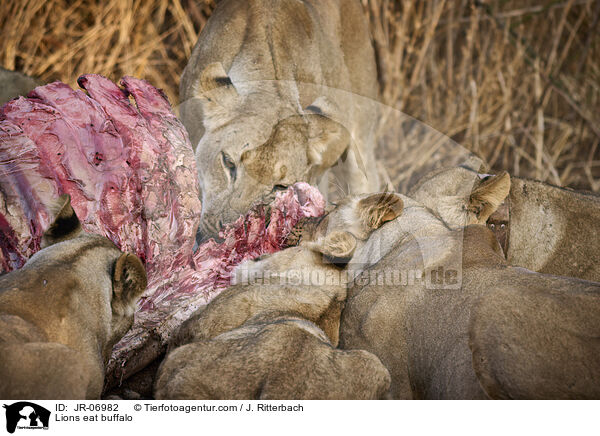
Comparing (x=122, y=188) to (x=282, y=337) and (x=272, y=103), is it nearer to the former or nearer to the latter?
(x=282, y=337)

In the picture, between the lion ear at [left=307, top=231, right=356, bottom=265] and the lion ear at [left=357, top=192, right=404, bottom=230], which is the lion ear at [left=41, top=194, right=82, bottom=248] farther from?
the lion ear at [left=357, top=192, right=404, bottom=230]

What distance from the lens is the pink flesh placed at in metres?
2.58

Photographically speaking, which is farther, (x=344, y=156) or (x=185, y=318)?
(x=344, y=156)

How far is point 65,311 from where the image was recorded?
6.79ft

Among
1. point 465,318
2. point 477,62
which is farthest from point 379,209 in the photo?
point 477,62

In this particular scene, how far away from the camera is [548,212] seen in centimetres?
322

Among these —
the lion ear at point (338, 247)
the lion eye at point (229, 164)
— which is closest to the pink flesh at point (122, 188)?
the lion ear at point (338, 247)

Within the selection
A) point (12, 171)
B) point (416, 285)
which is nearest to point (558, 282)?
point (416, 285)

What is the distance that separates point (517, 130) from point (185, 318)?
5071 mm

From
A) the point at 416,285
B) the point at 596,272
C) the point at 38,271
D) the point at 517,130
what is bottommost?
the point at 517,130

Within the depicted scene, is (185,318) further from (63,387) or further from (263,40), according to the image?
(263,40)

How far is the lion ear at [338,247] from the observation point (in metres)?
2.72
